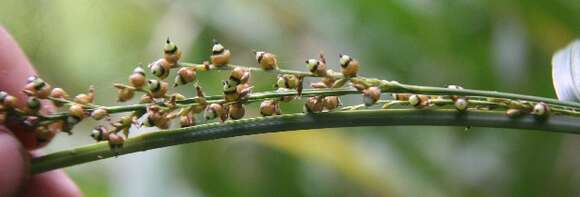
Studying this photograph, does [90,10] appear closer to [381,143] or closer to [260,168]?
[260,168]

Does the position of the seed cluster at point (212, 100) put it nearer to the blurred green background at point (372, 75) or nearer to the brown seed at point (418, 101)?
the brown seed at point (418, 101)

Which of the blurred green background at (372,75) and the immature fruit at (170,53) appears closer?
the immature fruit at (170,53)

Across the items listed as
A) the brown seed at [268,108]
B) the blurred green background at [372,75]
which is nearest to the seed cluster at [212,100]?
the brown seed at [268,108]

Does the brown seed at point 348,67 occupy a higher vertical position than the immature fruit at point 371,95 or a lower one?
higher

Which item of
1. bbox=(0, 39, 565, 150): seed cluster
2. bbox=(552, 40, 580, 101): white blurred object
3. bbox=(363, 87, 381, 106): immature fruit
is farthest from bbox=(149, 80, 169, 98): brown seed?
bbox=(552, 40, 580, 101): white blurred object

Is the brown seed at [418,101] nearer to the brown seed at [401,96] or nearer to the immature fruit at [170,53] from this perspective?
the brown seed at [401,96]

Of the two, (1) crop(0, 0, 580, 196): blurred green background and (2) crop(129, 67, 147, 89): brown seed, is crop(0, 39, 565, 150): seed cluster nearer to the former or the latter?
(2) crop(129, 67, 147, 89): brown seed

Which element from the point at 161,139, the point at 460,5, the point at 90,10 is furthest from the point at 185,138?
the point at 460,5
